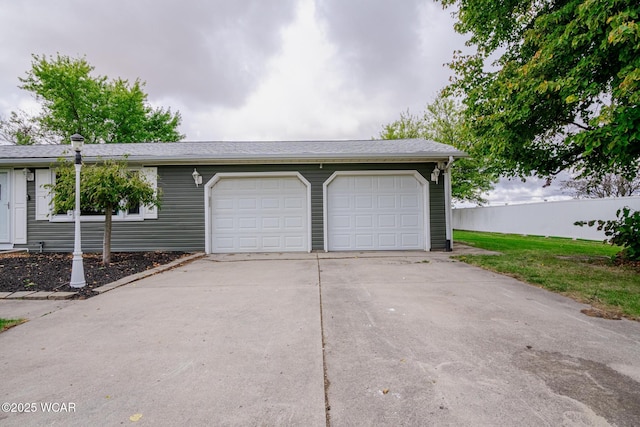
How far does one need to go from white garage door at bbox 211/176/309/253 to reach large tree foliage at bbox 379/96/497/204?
12.8 metres

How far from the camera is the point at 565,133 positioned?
6.65 m

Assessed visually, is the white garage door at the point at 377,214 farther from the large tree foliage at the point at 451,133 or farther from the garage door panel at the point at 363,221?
the large tree foliage at the point at 451,133

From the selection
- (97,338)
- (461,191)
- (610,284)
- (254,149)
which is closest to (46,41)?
(254,149)

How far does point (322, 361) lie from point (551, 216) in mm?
14597

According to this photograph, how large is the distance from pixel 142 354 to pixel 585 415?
9.77 feet

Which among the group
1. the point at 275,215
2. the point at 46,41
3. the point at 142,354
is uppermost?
the point at 46,41

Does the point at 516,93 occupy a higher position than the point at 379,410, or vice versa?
the point at 516,93

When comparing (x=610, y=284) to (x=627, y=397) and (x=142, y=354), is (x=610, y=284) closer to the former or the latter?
(x=627, y=397)

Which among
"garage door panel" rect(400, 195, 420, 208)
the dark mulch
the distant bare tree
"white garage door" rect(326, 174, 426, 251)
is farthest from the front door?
the distant bare tree

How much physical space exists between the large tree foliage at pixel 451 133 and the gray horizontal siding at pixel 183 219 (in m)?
10.5

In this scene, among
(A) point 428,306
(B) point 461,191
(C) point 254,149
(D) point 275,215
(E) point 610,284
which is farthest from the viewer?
(B) point 461,191

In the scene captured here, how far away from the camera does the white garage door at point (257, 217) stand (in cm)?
830

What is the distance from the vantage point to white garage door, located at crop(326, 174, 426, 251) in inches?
327

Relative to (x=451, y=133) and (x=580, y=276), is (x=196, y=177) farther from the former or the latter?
(x=451, y=133)
